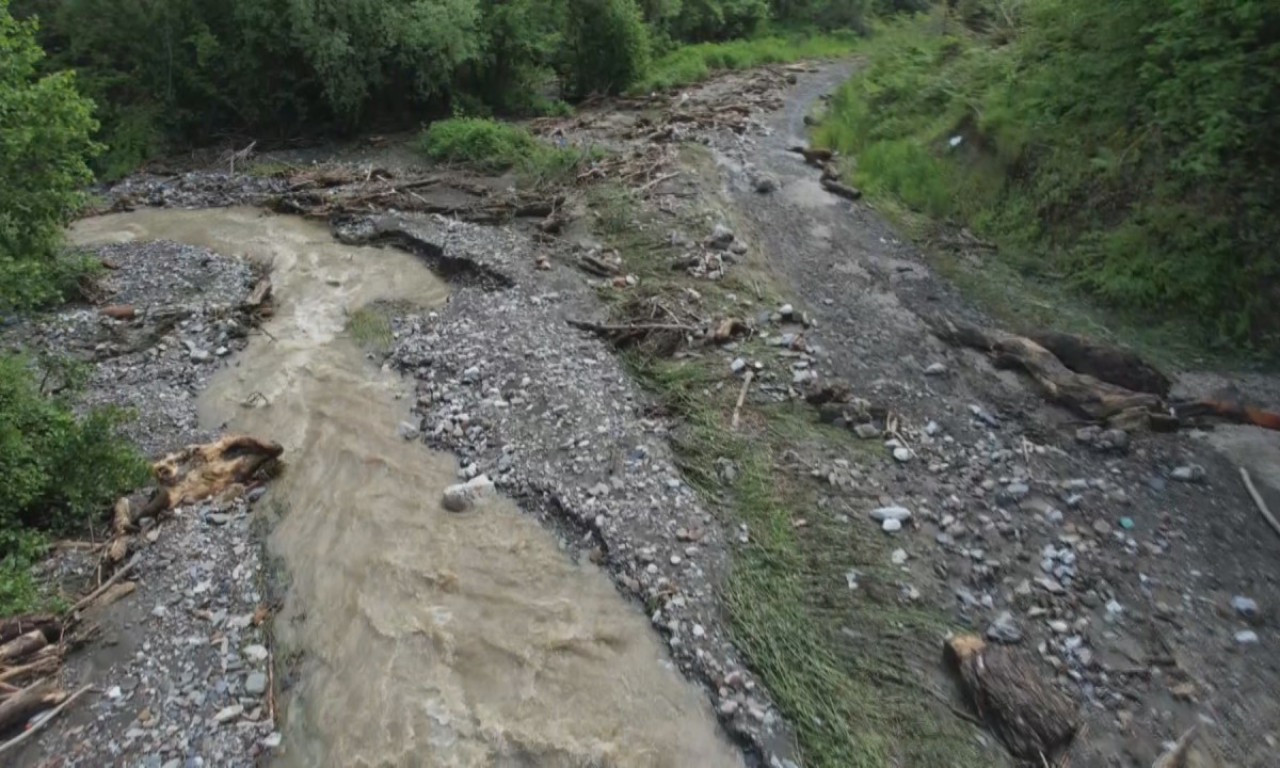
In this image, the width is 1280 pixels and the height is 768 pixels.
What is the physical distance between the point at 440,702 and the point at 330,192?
13429 millimetres

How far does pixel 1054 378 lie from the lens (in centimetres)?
913

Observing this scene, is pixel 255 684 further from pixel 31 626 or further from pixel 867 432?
pixel 867 432

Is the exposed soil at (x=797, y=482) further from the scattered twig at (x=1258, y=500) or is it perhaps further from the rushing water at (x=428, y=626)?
the rushing water at (x=428, y=626)

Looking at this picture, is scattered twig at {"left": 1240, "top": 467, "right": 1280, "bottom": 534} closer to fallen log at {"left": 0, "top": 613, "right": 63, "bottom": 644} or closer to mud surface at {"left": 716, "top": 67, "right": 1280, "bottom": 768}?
mud surface at {"left": 716, "top": 67, "right": 1280, "bottom": 768}

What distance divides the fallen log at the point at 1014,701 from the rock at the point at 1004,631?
10 cm

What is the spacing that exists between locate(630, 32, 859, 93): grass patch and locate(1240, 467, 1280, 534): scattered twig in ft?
69.8

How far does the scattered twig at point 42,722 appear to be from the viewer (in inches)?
221

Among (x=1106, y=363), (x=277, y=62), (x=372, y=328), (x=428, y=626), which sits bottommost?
(x=372, y=328)

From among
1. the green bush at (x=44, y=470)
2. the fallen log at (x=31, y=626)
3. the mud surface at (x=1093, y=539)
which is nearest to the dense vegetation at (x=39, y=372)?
the green bush at (x=44, y=470)

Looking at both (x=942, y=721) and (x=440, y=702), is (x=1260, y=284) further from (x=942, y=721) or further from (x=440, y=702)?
(x=440, y=702)

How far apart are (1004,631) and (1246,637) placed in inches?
70.6

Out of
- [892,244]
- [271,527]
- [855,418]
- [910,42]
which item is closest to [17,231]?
[271,527]

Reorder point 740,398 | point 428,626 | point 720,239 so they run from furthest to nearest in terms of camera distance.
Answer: point 720,239 < point 740,398 < point 428,626

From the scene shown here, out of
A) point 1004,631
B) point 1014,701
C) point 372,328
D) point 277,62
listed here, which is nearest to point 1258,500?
point 1004,631
